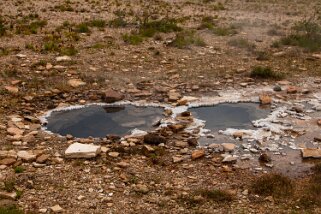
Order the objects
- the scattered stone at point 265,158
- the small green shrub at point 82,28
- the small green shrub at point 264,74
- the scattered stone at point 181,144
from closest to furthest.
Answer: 1. the scattered stone at point 265,158
2. the scattered stone at point 181,144
3. the small green shrub at point 264,74
4. the small green shrub at point 82,28

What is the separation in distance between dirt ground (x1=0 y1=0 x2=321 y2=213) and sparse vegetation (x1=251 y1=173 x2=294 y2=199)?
0.47 feet

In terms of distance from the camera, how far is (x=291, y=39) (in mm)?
19297

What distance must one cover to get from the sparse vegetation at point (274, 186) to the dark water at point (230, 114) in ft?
9.21

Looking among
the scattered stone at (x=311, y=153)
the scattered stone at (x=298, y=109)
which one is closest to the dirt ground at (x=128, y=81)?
the scattered stone at (x=311, y=153)

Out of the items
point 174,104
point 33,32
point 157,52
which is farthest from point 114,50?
point 174,104

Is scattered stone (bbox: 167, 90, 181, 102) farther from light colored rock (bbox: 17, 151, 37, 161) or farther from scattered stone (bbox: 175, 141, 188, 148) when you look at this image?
light colored rock (bbox: 17, 151, 37, 161)

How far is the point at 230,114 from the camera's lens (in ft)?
39.7

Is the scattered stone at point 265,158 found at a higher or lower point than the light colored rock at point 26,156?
lower

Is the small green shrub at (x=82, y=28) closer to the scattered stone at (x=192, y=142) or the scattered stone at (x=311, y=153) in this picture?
the scattered stone at (x=192, y=142)

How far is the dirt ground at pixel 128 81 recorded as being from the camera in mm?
7941

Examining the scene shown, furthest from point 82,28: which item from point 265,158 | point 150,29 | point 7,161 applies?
point 265,158

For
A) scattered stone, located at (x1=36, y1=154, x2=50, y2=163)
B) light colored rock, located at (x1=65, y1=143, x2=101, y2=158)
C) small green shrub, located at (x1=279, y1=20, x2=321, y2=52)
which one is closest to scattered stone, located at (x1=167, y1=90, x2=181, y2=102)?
light colored rock, located at (x1=65, y1=143, x2=101, y2=158)

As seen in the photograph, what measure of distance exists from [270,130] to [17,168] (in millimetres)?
6091

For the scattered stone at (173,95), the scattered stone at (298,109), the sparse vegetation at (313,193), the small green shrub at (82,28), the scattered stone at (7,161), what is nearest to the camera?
the sparse vegetation at (313,193)
